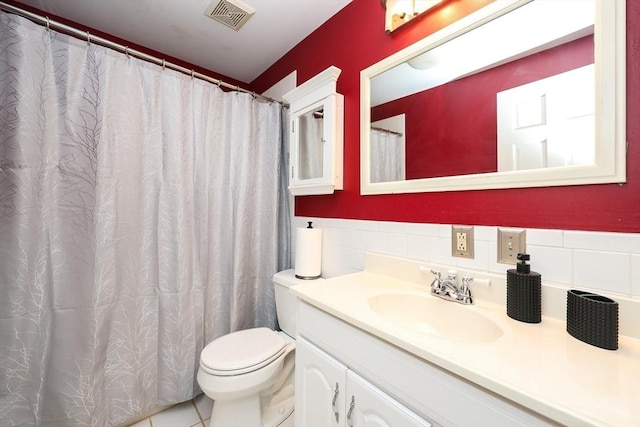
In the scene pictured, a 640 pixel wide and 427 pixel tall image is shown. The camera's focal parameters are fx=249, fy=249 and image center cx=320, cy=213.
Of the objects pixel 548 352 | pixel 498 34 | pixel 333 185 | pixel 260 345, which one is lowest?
pixel 260 345

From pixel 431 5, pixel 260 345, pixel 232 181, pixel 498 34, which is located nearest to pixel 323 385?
pixel 260 345

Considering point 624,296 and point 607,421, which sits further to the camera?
point 624,296

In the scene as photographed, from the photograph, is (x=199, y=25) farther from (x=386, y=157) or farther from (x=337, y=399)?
(x=337, y=399)

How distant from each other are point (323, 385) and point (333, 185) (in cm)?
91

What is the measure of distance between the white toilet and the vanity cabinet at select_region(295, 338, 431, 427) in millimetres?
272

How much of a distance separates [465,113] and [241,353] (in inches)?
56.1

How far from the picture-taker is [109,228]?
3.92ft

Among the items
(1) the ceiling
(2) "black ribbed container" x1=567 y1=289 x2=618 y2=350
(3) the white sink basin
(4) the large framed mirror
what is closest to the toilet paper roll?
(4) the large framed mirror

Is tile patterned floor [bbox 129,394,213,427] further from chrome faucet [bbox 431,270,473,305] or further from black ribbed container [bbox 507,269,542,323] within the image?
black ribbed container [bbox 507,269,542,323]

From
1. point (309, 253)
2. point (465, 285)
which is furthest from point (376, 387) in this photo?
point (309, 253)

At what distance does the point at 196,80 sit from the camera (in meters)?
1.45

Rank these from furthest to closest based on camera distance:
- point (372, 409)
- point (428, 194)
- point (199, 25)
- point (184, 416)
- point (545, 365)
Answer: point (199, 25) < point (184, 416) < point (428, 194) < point (372, 409) < point (545, 365)

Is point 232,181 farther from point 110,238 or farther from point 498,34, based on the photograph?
point 498,34

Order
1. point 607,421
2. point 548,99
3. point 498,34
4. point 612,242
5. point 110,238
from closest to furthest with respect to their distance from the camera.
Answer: point 607,421 → point 612,242 → point 548,99 → point 498,34 → point 110,238
